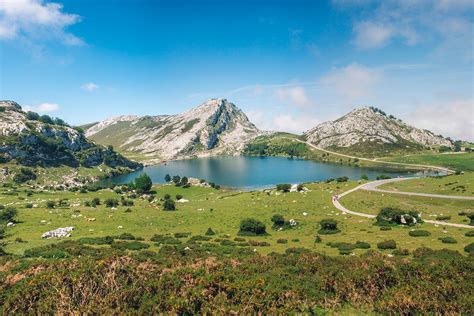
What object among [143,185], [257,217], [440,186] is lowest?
[257,217]

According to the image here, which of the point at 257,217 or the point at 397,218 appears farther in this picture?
the point at 257,217

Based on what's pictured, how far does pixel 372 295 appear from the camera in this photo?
60.0 ft

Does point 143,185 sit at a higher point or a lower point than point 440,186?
lower

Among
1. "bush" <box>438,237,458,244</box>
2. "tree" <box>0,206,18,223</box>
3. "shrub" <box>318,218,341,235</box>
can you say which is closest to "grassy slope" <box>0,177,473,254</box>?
"bush" <box>438,237,458,244</box>

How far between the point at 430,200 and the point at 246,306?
3699 inches

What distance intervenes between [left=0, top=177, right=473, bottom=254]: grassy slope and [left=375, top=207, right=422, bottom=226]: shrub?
7.94 ft

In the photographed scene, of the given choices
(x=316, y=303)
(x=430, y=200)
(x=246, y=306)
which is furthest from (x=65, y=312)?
(x=430, y=200)

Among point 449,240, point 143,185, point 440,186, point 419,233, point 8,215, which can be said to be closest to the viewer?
point 449,240

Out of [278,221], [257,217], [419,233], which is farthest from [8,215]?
[419,233]

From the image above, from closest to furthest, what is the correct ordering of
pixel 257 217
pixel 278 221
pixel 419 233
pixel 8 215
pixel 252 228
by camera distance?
pixel 419 233 → pixel 252 228 → pixel 278 221 → pixel 8 215 → pixel 257 217

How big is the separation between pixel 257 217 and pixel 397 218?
3210 centimetres

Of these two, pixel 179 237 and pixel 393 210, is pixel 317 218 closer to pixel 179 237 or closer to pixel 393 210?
pixel 393 210

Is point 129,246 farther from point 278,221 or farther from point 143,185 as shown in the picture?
point 143,185

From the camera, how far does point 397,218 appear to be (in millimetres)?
63406
